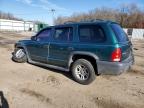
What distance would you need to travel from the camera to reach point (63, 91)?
18.0 ft

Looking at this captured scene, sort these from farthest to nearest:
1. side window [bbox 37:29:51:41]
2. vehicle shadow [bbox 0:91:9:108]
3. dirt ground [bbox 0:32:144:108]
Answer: side window [bbox 37:29:51:41] < dirt ground [bbox 0:32:144:108] < vehicle shadow [bbox 0:91:9:108]

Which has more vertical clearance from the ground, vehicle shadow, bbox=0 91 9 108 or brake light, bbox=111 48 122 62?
brake light, bbox=111 48 122 62

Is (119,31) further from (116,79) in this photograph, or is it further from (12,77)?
(12,77)

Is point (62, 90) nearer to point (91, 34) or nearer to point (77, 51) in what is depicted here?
point (77, 51)

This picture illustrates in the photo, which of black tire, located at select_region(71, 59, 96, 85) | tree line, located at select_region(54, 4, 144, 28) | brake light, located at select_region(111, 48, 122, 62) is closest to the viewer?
brake light, located at select_region(111, 48, 122, 62)

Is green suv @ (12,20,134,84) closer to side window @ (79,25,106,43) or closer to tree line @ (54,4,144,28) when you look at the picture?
side window @ (79,25,106,43)

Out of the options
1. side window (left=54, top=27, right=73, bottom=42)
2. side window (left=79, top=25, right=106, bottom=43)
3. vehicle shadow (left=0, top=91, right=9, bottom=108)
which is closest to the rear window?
side window (left=79, top=25, right=106, bottom=43)

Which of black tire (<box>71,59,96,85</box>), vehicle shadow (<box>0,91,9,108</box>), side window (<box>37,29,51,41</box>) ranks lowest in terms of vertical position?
vehicle shadow (<box>0,91,9,108</box>)

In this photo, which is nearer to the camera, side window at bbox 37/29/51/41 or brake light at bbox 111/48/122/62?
brake light at bbox 111/48/122/62

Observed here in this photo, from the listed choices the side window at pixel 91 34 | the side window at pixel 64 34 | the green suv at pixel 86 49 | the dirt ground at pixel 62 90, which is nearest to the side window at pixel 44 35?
the green suv at pixel 86 49

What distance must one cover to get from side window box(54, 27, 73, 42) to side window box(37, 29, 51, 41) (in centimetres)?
35

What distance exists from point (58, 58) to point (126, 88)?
7.77ft

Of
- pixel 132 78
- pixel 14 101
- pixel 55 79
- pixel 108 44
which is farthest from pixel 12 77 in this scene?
pixel 132 78

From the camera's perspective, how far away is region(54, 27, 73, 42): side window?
6.47 metres
